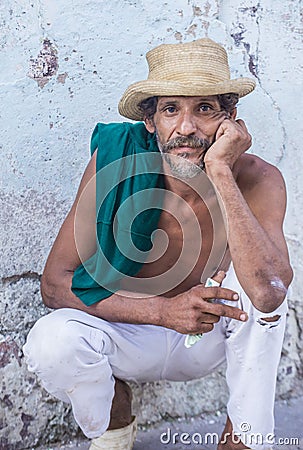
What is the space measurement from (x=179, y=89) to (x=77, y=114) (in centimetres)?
69

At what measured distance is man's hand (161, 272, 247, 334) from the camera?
7.25 ft

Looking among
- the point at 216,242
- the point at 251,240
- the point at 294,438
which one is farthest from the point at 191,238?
the point at 294,438

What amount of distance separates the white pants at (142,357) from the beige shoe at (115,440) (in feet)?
0.45

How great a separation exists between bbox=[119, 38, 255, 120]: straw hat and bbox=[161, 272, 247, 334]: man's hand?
0.61 m

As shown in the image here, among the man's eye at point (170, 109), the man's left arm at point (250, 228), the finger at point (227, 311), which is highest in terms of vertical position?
the man's eye at point (170, 109)

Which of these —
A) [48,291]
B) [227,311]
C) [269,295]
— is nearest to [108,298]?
[48,291]

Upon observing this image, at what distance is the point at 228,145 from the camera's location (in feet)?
7.73

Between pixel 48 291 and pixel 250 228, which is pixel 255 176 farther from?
pixel 48 291

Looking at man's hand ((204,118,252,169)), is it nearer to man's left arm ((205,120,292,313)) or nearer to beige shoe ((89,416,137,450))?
man's left arm ((205,120,292,313))

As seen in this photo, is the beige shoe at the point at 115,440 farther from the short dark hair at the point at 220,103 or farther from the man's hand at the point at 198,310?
the short dark hair at the point at 220,103

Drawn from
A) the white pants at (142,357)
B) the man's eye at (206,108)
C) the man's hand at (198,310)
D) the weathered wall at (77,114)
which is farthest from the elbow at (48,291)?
the man's eye at (206,108)

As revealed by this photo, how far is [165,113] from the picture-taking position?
2459mm

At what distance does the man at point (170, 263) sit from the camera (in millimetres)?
2287
